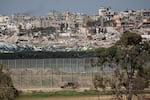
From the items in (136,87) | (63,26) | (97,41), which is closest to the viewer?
(136,87)

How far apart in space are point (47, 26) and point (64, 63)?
153258mm

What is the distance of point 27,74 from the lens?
33062 millimetres

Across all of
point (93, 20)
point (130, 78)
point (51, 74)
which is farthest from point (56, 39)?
point (130, 78)

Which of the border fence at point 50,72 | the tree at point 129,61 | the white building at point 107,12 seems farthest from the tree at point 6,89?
the white building at point 107,12

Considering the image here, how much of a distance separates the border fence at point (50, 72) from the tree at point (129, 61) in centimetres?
816

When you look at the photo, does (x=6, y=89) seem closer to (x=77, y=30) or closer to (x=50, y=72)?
(x=50, y=72)

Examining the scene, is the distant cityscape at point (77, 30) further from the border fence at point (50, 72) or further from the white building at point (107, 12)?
the border fence at point (50, 72)

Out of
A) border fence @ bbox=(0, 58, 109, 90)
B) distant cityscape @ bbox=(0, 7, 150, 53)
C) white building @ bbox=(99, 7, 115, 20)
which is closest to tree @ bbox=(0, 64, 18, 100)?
border fence @ bbox=(0, 58, 109, 90)

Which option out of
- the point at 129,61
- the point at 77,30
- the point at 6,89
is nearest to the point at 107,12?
the point at 77,30

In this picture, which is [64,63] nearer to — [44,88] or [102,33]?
[44,88]

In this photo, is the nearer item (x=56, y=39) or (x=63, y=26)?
(x=56, y=39)

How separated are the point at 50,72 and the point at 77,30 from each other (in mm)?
133191

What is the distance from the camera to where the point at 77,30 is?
167375 millimetres

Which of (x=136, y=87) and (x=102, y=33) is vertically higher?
(x=102, y=33)
